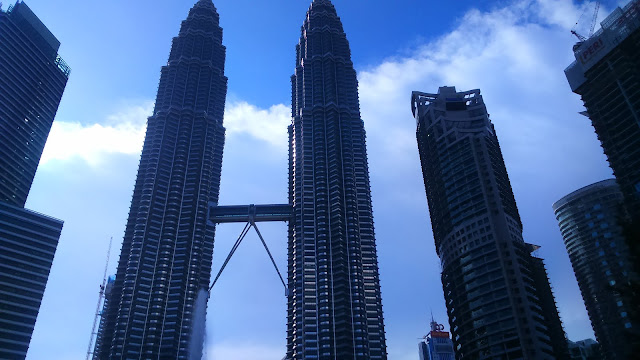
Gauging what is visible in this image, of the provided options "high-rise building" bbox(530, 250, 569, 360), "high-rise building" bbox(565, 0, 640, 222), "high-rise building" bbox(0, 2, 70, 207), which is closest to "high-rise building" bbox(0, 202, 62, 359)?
"high-rise building" bbox(0, 2, 70, 207)

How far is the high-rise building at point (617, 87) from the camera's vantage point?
13418cm

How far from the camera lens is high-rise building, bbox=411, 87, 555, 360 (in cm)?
13425

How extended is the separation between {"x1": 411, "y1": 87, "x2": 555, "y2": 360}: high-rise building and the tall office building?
437 ft

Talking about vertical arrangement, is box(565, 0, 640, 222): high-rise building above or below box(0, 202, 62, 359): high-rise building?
above

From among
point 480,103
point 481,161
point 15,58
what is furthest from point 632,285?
point 15,58

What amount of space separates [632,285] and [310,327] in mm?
163446

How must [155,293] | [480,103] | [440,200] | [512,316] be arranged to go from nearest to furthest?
[512,316] → [440,200] → [480,103] → [155,293]

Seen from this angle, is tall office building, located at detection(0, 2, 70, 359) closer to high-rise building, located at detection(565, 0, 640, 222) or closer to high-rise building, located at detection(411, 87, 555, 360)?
high-rise building, located at detection(411, 87, 555, 360)

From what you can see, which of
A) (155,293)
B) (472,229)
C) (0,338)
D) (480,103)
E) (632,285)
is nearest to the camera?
(632,285)

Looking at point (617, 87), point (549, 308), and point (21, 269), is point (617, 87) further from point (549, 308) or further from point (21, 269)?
point (21, 269)

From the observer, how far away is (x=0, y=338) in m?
→ 145

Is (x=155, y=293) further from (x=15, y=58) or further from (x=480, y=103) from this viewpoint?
(x=480, y=103)

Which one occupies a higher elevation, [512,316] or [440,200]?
[440,200]

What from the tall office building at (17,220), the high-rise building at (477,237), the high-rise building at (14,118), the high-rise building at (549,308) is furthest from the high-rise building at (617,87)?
the high-rise building at (14,118)
